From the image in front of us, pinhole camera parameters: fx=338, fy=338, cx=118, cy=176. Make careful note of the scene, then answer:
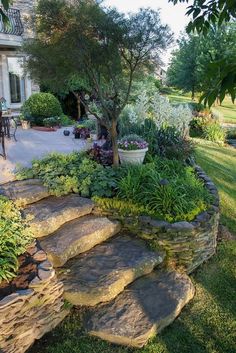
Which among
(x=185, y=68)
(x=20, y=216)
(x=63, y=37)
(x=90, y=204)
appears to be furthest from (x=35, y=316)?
(x=185, y=68)

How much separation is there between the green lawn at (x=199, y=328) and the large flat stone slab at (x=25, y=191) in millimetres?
1941

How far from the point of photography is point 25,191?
500cm

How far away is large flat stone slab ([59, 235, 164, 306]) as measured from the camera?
3.53 metres

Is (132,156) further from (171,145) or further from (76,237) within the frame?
(76,237)

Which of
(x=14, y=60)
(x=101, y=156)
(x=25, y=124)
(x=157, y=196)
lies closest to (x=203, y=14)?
(x=157, y=196)

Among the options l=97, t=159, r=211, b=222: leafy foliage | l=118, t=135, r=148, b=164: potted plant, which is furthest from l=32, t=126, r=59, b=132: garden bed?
l=97, t=159, r=211, b=222: leafy foliage

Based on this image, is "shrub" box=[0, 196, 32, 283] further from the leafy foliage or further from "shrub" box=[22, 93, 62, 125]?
"shrub" box=[22, 93, 62, 125]

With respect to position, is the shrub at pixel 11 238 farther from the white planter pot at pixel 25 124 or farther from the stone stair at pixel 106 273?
the white planter pot at pixel 25 124

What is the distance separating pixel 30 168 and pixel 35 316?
316cm

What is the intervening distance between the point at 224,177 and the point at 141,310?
5818 millimetres

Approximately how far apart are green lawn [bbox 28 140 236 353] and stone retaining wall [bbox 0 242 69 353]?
125 millimetres

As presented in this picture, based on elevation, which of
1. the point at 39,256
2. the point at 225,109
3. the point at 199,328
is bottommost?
the point at 225,109

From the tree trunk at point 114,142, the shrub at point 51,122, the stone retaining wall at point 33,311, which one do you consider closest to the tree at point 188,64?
the shrub at point 51,122

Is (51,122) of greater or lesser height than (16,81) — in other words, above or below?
below
